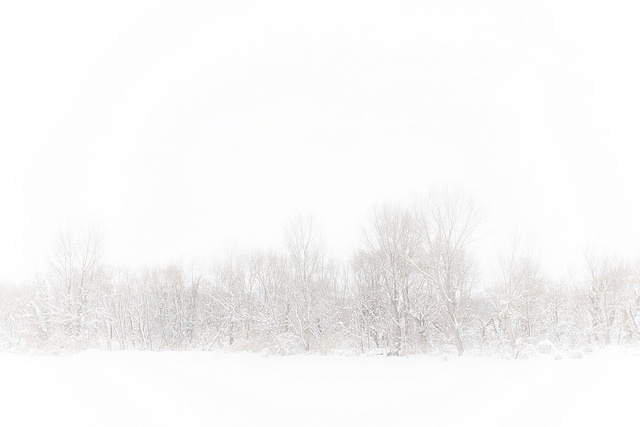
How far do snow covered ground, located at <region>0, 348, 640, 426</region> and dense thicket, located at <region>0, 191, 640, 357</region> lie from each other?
6.94 m

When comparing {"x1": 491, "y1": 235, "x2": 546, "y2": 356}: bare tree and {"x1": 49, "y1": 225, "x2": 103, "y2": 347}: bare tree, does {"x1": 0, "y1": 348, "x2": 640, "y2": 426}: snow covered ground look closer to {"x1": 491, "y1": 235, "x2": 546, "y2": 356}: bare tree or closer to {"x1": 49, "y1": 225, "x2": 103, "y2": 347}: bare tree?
{"x1": 491, "y1": 235, "x2": 546, "y2": 356}: bare tree

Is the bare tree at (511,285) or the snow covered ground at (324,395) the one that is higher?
the bare tree at (511,285)

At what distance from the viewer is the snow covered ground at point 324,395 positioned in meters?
7.91

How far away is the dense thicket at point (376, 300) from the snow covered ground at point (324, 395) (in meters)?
6.94

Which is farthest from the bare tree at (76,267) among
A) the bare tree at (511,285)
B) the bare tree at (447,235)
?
the bare tree at (511,285)

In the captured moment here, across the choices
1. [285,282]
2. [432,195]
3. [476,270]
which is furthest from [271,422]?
[476,270]

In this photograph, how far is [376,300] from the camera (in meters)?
30.5

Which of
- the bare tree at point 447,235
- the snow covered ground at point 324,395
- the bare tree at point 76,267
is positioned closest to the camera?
the snow covered ground at point 324,395

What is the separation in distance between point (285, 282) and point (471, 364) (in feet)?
61.4

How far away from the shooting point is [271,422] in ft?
28.0

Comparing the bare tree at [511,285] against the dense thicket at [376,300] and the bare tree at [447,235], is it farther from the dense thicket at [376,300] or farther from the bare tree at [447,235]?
the bare tree at [447,235]

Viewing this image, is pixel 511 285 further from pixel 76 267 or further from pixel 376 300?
pixel 76 267

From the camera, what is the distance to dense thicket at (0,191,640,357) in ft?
76.9

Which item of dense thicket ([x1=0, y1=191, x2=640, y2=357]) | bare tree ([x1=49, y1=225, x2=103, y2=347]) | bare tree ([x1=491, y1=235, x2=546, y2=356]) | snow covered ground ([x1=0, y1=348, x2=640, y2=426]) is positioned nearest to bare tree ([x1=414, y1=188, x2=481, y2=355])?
dense thicket ([x1=0, y1=191, x2=640, y2=357])
